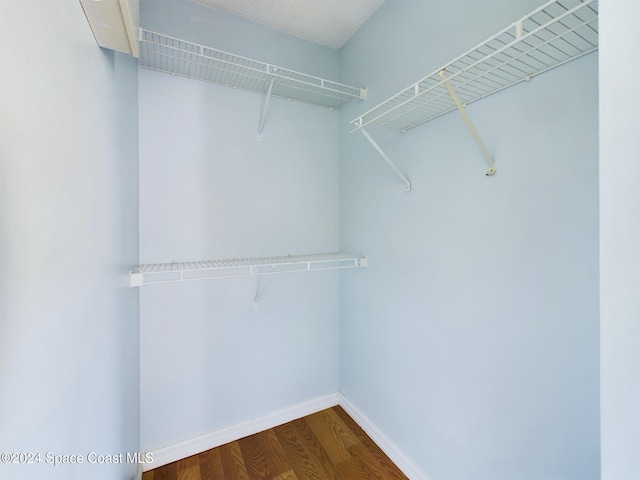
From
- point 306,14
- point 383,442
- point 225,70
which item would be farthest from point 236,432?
point 306,14

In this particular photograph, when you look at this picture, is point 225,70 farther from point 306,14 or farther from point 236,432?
point 236,432

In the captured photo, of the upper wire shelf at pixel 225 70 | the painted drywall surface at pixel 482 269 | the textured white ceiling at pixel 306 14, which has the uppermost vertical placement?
A: the textured white ceiling at pixel 306 14

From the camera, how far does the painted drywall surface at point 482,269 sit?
2.41ft

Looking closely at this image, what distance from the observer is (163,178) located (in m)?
1.33

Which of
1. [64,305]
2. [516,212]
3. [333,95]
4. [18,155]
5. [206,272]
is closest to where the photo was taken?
[18,155]

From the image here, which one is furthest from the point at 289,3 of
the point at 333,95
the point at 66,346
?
the point at 66,346

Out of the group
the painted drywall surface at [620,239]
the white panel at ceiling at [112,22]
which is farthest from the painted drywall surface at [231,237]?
the painted drywall surface at [620,239]

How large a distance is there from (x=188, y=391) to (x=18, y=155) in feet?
4.79

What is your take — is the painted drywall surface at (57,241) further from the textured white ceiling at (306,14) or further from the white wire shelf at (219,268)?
the textured white ceiling at (306,14)

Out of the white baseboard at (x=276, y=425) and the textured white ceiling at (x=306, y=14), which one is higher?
the textured white ceiling at (x=306, y=14)

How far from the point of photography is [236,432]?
1519 millimetres

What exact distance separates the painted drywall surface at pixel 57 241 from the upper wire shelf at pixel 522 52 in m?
0.87

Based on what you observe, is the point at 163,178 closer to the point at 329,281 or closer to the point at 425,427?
the point at 329,281

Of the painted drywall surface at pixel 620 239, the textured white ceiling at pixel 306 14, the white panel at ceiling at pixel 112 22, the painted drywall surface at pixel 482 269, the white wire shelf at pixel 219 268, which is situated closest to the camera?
the painted drywall surface at pixel 620 239
